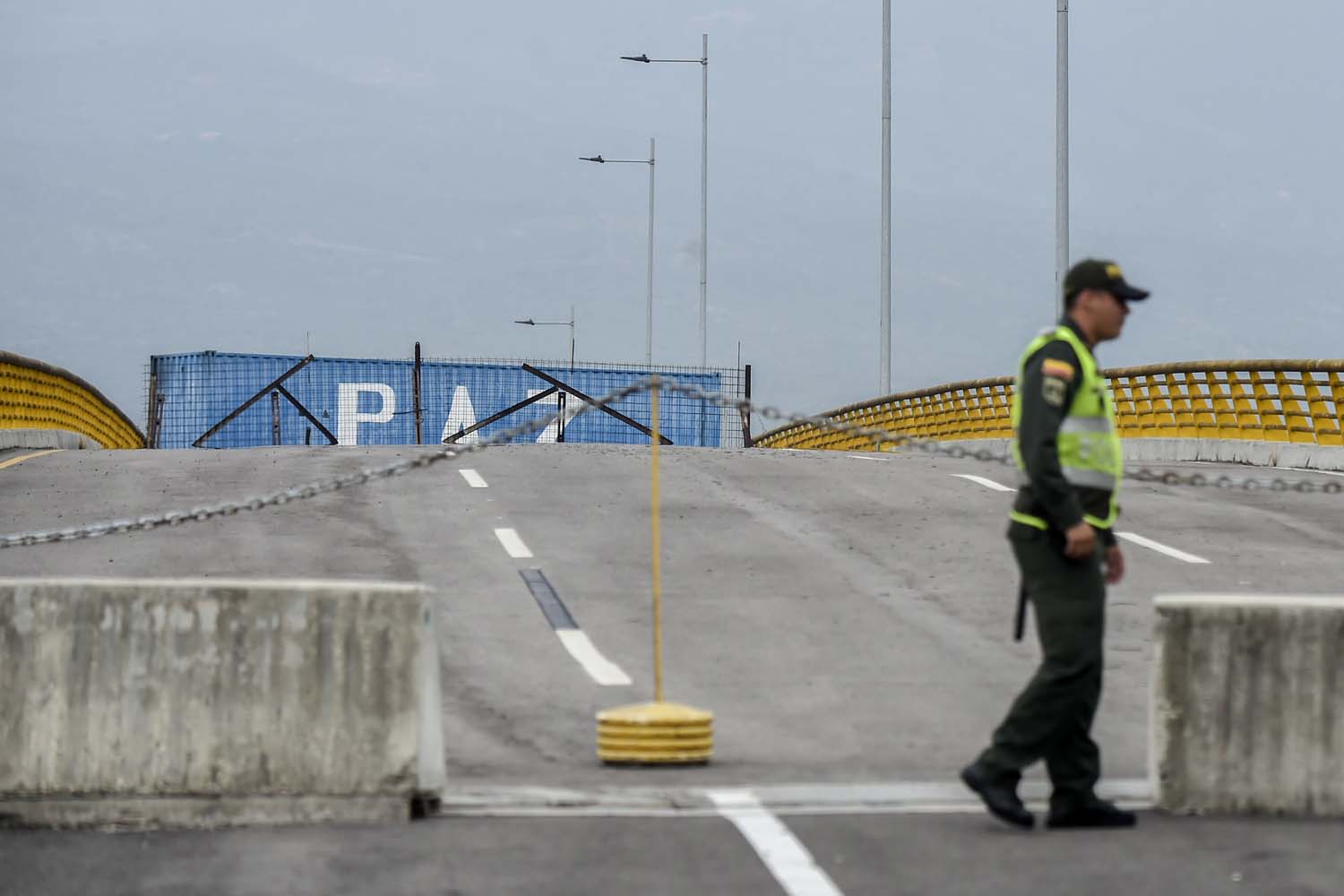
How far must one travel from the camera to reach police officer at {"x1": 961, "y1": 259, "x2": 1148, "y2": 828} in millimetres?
7152

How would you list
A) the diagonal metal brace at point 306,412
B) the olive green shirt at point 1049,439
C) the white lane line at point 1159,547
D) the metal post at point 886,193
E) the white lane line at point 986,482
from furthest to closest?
the diagonal metal brace at point 306,412
the metal post at point 886,193
the white lane line at point 986,482
the white lane line at point 1159,547
the olive green shirt at point 1049,439

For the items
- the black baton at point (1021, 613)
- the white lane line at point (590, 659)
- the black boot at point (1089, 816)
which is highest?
the black baton at point (1021, 613)

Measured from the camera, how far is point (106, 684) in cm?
752

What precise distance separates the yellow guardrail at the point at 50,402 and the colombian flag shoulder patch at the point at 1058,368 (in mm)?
20986

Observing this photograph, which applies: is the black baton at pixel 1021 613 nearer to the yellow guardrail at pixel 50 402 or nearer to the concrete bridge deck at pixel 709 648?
the concrete bridge deck at pixel 709 648

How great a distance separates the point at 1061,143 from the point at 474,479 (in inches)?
596

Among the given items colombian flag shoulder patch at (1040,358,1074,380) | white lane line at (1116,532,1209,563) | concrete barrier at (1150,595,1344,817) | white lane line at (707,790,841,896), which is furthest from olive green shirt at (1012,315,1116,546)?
white lane line at (1116,532,1209,563)

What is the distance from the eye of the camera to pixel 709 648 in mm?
12234

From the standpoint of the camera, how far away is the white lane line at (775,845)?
245 inches

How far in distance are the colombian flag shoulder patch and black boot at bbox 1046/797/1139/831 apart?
1372 mm

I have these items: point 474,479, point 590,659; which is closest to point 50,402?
point 474,479

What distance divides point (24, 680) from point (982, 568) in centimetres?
890

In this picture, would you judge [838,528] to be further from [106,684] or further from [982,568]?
[106,684]

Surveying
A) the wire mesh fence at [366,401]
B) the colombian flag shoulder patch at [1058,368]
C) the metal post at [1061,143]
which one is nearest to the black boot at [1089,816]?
the colombian flag shoulder patch at [1058,368]
